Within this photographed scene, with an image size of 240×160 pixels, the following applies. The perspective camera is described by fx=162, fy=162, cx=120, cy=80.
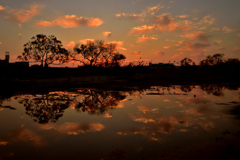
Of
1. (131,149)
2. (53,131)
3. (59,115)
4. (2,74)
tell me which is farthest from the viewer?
(2,74)

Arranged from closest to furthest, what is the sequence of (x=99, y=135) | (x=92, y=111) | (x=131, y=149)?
(x=131, y=149)
(x=99, y=135)
(x=92, y=111)

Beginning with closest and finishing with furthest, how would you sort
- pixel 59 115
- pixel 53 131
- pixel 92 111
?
pixel 53 131
pixel 59 115
pixel 92 111

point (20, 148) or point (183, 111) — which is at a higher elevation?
point (183, 111)

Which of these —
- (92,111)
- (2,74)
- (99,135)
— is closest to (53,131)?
(99,135)

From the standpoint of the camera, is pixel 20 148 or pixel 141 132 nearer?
pixel 20 148

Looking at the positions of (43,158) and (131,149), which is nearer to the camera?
(43,158)

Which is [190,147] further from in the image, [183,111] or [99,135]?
[183,111]

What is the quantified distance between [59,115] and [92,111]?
62.3 inches

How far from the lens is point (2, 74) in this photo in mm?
27203

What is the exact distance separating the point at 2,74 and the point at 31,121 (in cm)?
2607

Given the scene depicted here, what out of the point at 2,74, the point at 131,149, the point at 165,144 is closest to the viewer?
the point at 131,149

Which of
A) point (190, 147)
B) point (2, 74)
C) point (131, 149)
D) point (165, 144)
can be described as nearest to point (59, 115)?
point (131, 149)

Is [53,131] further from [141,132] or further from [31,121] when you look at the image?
[141,132]

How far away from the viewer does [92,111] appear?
827 cm
